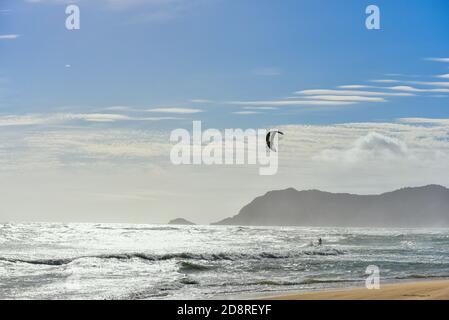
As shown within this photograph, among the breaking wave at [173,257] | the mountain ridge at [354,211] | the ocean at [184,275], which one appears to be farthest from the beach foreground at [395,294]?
the mountain ridge at [354,211]

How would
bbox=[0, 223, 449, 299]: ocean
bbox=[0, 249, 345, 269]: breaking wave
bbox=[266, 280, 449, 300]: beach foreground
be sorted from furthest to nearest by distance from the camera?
bbox=[0, 249, 345, 269]: breaking wave, bbox=[0, 223, 449, 299]: ocean, bbox=[266, 280, 449, 300]: beach foreground

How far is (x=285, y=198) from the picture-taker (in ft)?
656

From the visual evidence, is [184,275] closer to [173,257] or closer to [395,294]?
[173,257]

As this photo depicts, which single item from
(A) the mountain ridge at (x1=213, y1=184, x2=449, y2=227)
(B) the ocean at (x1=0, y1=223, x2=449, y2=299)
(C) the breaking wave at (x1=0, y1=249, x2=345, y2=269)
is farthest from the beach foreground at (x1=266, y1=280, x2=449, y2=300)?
(A) the mountain ridge at (x1=213, y1=184, x2=449, y2=227)

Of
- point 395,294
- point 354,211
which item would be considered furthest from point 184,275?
point 354,211

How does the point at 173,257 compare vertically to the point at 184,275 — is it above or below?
below

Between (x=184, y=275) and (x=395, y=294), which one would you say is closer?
(x=395, y=294)

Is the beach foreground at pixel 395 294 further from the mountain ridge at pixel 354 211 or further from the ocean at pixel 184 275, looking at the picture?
the mountain ridge at pixel 354 211

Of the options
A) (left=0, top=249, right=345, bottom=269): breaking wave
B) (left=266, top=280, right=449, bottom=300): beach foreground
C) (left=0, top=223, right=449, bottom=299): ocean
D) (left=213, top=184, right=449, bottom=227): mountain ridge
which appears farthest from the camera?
(left=213, top=184, right=449, bottom=227): mountain ridge

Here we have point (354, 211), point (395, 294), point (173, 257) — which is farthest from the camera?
point (354, 211)

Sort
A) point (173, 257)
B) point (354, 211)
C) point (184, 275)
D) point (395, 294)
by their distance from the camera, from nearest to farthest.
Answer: point (395, 294), point (184, 275), point (173, 257), point (354, 211)

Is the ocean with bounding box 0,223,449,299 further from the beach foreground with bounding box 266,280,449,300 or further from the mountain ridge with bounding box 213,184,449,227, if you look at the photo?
the mountain ridge with bounding box 213,184,449,227
